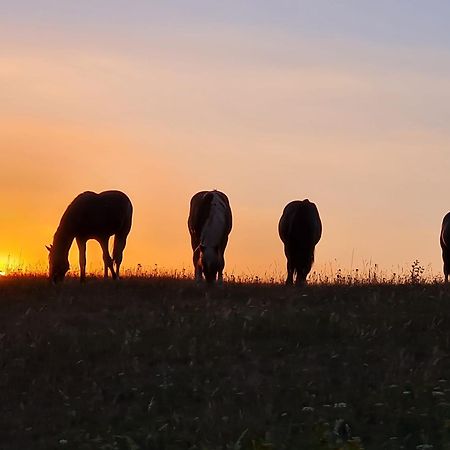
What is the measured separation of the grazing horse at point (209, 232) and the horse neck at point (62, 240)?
2.55m

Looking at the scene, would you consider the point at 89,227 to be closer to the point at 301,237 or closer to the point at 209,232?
the point at 209,232

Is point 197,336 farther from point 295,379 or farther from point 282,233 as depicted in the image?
point 282,233

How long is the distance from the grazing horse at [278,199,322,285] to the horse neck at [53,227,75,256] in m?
4.47

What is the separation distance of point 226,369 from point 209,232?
9.24 meters

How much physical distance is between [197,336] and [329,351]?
69.4 inches

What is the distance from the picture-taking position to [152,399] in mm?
10828

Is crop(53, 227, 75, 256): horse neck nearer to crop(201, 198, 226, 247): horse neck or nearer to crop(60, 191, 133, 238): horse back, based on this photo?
crop(60, 191, 133, 238): horse back

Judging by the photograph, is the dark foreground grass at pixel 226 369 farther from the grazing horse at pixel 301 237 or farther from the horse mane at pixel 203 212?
the horse mane at pixel 203 212

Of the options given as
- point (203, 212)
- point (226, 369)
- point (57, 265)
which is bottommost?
point (226, 369)

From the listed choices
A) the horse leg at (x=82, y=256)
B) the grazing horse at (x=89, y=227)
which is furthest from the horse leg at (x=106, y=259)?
the horse leg at (x=82, y=256)

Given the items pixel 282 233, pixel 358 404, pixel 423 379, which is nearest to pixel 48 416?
pixel 358 404

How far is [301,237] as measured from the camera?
70.1ft

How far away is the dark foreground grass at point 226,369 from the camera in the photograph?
977 centimetres

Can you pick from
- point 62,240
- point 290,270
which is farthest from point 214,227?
point 62,240
